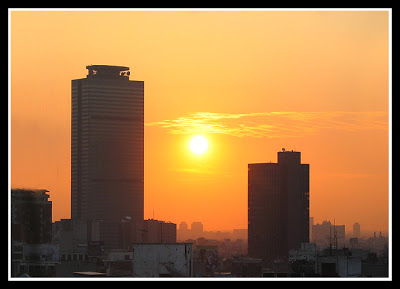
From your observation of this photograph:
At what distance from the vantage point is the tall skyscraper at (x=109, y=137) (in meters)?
91.7

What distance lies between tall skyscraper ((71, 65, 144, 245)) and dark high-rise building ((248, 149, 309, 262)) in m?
11.8

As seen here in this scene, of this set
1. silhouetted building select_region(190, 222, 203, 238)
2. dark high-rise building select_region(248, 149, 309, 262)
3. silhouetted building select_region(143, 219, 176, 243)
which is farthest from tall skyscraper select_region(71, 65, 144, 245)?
silhouetted building select_region(190, 222, 203, 238)

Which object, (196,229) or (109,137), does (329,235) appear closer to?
(196,229)

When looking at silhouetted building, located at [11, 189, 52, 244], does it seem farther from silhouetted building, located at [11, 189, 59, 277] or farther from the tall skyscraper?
the tall skyscraper

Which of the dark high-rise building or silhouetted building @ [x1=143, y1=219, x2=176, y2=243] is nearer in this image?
silhouetted building @ [x1=143, y1=219, x2=176, y2=243]

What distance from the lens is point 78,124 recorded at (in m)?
93.6

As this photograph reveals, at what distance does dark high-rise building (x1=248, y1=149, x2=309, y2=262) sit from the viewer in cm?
8138

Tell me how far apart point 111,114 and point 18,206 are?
47584 mm

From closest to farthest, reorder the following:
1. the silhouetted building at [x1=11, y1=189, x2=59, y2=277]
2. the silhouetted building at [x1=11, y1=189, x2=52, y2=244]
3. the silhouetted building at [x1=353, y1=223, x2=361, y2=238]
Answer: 1. the silhouetted building at [x1=11, y1=189, x2=59, y2=277]
2. the silhouetted building at [x1=11, y1=189, x2=52, y2=244]
3. the silhouetted building at [x1=353, y1=223, x2=361, y2=238]

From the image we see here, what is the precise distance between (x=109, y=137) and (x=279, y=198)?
18.5 m

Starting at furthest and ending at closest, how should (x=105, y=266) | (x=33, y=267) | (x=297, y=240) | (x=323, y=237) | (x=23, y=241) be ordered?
(x=297, y=240), (x=323, y=237), (x=105, y=266), (x=23, y=241), (x=33, y=267)

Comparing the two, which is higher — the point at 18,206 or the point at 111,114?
the point at 111,114

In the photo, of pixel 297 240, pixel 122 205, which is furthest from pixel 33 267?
pixel 122 205
